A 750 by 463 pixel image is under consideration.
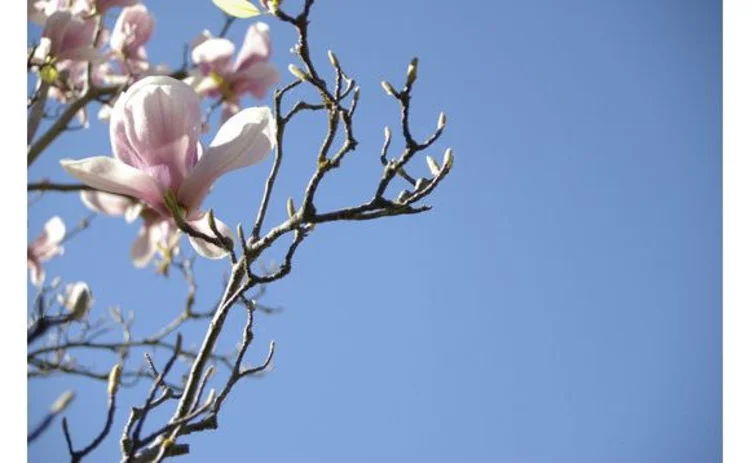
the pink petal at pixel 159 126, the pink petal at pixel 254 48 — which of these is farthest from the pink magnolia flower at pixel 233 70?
the pink petal at pixel 159 126

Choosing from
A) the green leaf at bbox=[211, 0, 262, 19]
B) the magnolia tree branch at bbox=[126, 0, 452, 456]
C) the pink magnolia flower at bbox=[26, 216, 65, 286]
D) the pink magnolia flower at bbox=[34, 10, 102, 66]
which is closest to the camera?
the magnolia tree branch at bbox=[126, 0, 452, 456]

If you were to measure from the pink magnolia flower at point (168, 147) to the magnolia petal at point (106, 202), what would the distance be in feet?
1.36

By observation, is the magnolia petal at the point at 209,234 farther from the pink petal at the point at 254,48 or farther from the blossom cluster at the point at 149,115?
the pink petal at the point at 254,48

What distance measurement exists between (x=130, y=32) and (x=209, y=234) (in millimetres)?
597

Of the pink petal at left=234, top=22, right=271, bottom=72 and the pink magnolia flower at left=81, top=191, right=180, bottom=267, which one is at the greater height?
the pink petal at left=234, top=22, right=271, bottom=72

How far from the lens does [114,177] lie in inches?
17.4

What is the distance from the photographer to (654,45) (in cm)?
117

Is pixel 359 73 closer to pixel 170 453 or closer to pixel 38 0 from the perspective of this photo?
pixel 38 0

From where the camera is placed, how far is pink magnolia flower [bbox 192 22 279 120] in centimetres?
94

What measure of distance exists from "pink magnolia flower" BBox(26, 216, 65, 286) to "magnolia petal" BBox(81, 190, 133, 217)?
225 mm
